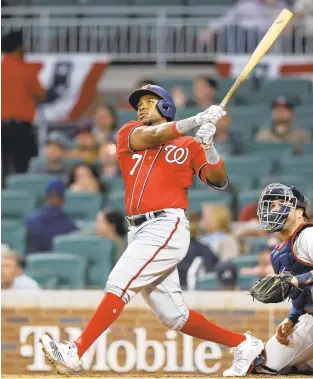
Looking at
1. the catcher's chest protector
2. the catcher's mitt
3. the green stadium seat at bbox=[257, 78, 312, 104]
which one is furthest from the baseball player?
the green stadium seat at bbox=[257, 78, 312, 104]

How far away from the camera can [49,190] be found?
11562 millimetres

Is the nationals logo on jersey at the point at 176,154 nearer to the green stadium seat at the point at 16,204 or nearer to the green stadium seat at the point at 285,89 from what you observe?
the green stadium seat at the point at 16,204

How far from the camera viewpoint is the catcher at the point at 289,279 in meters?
6.98

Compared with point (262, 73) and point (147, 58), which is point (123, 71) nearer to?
point (147, 58)

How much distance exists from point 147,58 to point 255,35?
123 cm

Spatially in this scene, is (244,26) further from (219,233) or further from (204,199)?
(219,233)

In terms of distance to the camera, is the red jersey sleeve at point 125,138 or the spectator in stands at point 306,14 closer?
the red jersey sleeve at point 125,138

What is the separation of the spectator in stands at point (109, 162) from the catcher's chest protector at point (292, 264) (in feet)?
17.4

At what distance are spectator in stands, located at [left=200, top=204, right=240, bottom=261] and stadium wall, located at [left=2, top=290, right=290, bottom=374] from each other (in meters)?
1.65

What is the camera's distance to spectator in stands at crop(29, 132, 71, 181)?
12727mm

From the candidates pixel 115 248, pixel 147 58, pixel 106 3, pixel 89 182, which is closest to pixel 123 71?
pixel 147 58

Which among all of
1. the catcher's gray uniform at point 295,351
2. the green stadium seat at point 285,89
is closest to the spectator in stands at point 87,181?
the green stadium seat at point 285,89

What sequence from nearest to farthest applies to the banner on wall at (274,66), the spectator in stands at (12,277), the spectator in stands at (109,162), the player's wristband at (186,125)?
the player's wristband at (186,125)
the spectator in stands at (12,277)
the spectator in stands at (109,162)
the banner on wall at (274,66)

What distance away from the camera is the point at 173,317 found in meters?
6.96
